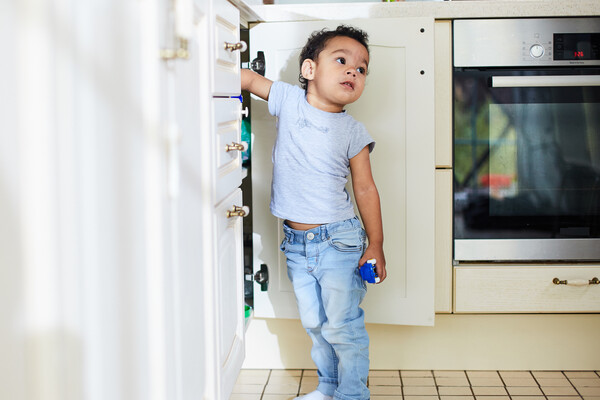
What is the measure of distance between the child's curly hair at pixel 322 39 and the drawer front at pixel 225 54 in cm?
33

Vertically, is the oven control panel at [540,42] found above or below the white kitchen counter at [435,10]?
below

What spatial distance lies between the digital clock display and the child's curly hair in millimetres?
495

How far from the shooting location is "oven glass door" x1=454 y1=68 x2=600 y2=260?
1.98 meters

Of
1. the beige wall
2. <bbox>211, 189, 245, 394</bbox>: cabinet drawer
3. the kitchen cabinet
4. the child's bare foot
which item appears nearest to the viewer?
the kitchen cabinet

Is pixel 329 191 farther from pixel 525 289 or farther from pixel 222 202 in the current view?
pixel 525 289

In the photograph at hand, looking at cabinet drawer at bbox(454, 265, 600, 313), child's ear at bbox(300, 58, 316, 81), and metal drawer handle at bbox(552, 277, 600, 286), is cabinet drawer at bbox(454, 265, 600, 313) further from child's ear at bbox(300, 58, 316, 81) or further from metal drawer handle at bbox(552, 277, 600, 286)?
child's ear at bbox(300, 58, 316, 81)

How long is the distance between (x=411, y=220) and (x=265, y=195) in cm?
39

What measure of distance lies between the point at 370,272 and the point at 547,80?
671mm

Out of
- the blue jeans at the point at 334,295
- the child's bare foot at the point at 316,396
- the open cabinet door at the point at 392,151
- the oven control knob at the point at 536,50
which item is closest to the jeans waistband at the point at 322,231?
the blue jeans at the point at 334,295

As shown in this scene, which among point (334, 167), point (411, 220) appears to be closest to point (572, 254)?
point (411, 220)

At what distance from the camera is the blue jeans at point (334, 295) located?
181cm

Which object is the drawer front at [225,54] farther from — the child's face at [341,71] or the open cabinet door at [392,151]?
the open cabinet door at [392,151]

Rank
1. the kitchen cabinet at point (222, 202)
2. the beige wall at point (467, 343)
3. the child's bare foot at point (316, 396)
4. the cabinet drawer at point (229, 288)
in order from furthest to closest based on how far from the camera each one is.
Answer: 1. the beige wall at point (467, 343)
2. the child's bare foot at point (316, 396)
3. the cabinet drawer at point (229, 288)
4. the kitchen cabinet at point (222, 202)

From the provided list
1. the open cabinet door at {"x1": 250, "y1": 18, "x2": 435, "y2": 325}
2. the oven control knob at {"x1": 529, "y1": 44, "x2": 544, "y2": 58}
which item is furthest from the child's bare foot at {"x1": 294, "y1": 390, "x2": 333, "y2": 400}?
the oven control knob at {"x1": 529, "y1": 44, "x2": 544, "y2": 58}
